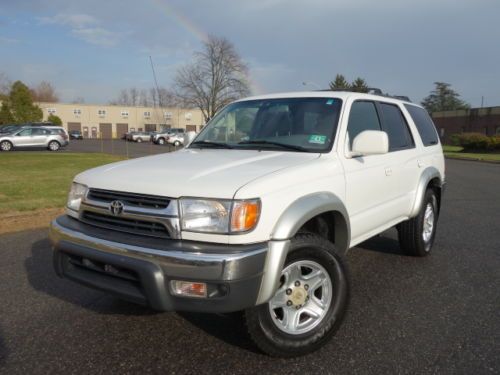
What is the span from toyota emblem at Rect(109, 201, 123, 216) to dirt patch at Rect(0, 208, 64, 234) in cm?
433

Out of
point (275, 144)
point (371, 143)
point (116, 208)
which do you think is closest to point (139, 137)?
point (275, 144)

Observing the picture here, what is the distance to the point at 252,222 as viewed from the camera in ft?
Answer: 8.54

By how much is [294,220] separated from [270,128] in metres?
1.48

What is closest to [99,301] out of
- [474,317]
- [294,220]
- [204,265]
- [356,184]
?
[204,265]

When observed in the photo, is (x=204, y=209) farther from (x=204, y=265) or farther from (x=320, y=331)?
(x=320, y=331)

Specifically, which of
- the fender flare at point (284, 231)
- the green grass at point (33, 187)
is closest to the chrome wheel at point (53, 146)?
the green grass at point (33, 187)

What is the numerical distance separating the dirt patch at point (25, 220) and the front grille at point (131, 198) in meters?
4.11

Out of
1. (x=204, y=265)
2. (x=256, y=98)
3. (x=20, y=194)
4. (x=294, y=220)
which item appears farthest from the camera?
(x=20, y=194)

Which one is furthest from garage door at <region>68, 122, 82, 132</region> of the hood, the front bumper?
the front bumper

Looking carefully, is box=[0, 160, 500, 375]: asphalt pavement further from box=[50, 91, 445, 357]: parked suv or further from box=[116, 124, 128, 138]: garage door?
box=[116, 124, 128, 138]: garage door

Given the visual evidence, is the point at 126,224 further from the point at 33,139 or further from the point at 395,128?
the point at 33,139

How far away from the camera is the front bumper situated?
2.46 m

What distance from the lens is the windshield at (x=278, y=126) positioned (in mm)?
3693

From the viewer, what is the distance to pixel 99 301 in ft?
12.5
